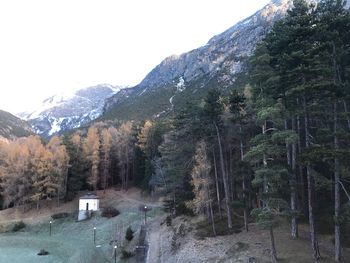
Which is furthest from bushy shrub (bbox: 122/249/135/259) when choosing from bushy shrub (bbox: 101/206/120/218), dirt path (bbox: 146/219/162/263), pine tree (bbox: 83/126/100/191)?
pine tree (bbox: 83/126/100/191)

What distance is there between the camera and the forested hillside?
24.3 m

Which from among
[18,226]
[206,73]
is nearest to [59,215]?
[18,226]

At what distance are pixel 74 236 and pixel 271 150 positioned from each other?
39055 millimetres

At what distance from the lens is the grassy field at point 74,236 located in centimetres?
4403

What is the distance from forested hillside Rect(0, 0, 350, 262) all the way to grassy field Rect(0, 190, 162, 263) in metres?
4.70

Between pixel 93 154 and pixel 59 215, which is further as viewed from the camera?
pixel 93 154

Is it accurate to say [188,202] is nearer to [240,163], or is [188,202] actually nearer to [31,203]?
[240,163]

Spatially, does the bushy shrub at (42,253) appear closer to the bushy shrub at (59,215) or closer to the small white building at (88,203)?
the small white building at (88,203)

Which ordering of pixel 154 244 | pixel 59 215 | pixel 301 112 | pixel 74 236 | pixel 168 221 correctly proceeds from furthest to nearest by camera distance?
pixel 59 215
pixel 74 236
pixel 168 221
pixel 154 244
pixel 301 112

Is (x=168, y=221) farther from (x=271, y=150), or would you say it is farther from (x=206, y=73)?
(x=206, y=73)

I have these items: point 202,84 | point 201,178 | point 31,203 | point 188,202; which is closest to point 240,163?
point 201,178

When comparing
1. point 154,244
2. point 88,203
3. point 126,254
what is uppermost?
point 88,203

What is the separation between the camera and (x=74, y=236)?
56.4 m

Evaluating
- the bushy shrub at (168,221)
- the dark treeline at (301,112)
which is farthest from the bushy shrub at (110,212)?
the dark treeline at (301,112)
